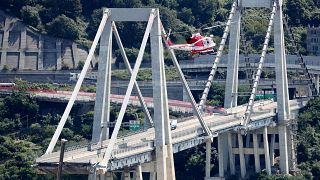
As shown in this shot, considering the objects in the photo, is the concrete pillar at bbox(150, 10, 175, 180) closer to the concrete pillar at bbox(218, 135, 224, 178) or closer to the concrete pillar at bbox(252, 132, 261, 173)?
the concrete pillar at bbox(218, 135, 224, 178)

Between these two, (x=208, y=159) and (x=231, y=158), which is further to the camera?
(x=231, y=158)

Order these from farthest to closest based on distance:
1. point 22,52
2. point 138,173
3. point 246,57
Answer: point 22,52
point 246,57
point 138,173

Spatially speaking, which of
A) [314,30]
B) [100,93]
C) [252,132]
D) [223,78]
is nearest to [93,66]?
[223,78]

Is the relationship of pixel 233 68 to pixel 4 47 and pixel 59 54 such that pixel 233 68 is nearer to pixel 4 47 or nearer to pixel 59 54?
pixel 59 54

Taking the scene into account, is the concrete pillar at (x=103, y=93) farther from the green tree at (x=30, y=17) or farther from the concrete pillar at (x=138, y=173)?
the green tree at (x=30, y=17)

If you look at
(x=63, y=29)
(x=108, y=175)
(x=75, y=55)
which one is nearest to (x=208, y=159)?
(x=108, y=175)

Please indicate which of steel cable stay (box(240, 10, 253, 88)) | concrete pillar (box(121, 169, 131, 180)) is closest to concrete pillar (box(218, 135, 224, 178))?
steel cable stay (box(240, 10, 253, 88))

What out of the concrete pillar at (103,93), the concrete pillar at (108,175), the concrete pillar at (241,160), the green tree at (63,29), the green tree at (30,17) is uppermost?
the green tree at (30,17)

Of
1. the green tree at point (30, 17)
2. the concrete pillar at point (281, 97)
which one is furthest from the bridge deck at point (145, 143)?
the green tree at point (30, 17)
